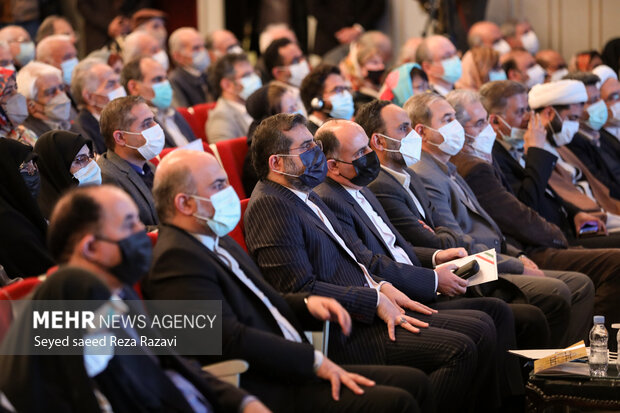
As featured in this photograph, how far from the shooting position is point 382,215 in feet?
13.7

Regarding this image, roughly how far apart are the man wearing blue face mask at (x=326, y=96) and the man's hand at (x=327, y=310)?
2.57 m

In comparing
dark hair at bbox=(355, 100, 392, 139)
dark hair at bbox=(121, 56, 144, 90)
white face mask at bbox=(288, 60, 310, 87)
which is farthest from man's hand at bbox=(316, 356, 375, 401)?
white face mask at bbox=(288, 60, 310, 87)

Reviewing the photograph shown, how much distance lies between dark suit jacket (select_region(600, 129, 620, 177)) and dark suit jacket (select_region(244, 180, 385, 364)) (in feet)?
11.3

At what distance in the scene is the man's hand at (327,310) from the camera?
10.2ft

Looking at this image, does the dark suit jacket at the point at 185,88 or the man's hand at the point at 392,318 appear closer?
the man's hand at the point at 392,318

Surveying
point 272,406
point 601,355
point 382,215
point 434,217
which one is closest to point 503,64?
point 434,217

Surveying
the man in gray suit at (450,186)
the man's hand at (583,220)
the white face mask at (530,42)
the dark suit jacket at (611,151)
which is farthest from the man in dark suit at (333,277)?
the white face mask at (530,42)

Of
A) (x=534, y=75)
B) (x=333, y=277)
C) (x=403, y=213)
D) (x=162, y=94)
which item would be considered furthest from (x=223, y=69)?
(x=333, y=277)

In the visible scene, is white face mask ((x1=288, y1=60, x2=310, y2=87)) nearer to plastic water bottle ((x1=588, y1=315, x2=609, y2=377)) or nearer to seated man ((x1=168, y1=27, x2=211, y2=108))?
seated man ((x1=168, y1=27, x2=211, y2=108))

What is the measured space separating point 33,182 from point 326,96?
Answer: 2331 millimetres

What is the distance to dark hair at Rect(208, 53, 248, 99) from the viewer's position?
695 cm

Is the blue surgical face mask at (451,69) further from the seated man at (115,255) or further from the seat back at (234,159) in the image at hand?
the seated man at (115,255)

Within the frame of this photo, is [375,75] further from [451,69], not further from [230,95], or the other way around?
[230,95]

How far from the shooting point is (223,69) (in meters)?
6.96
